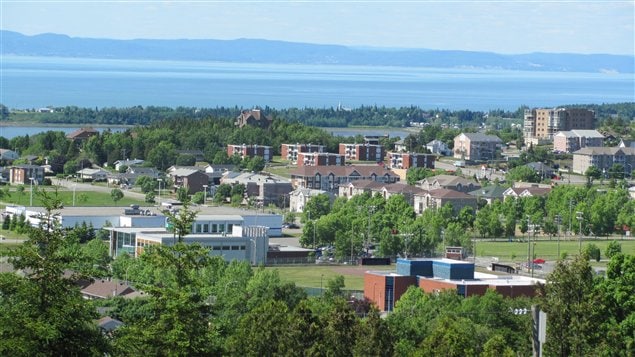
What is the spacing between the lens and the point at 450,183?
155ft

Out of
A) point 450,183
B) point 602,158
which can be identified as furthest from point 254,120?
point 450,183

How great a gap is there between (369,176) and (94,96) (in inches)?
3533

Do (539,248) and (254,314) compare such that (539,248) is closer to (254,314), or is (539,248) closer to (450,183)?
(450,183)

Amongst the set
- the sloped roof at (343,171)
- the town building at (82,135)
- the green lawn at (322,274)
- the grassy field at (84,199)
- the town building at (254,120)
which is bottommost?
the green lawn at (322,274)

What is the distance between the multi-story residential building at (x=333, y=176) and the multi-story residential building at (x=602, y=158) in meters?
9.49

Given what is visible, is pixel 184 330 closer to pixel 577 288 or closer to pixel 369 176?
pixel 577 288

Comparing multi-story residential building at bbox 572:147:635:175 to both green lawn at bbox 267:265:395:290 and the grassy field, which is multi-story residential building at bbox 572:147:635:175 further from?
green lawn at bbox 267:265:395:290

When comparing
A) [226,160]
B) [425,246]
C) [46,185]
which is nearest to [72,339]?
[425,246]

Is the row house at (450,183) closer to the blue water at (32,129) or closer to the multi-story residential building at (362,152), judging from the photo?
the multi-story residential building at (362,152)

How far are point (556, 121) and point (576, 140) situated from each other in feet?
22.5

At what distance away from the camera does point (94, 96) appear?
448 ft

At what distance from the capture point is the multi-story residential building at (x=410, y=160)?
54.8 m

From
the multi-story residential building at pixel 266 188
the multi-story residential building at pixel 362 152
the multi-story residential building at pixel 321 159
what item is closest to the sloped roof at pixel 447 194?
the multi-story residential building at pixel 266 188

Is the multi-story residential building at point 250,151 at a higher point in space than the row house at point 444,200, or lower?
higher
